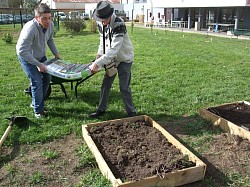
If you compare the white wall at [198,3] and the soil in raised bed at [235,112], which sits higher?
the white wall at [198,3]

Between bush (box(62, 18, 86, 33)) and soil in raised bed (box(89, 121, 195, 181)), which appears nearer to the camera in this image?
soil in raised bed (box(89, 121, 195, 181))

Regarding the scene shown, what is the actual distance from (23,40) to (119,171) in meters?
2.42

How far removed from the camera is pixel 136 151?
348 cm

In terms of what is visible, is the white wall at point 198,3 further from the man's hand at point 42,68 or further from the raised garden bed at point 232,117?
the man's hand at point 42,68

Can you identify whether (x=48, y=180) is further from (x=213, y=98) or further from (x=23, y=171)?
Answer: (x=213, y=98)

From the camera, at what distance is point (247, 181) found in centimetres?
313

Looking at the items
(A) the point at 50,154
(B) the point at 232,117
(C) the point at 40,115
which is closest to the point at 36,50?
(C) the point at 40,115

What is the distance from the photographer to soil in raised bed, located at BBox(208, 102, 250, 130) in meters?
4.53

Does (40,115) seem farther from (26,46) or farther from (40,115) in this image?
(26,46)

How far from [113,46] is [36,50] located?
1425 millimetres

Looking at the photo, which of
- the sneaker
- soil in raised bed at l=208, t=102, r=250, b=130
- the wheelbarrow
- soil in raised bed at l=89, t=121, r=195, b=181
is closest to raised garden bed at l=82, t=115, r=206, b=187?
soil in raised bed at l=89, t=121, r=195, b=181

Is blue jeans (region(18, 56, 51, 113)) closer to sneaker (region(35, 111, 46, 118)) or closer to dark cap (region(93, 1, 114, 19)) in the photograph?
sneaker (region(35, 111, 46, 118))

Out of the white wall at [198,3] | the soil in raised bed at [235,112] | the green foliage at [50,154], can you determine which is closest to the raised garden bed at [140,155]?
the green foliage at [50,154]

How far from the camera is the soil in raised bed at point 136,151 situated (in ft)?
10.1
